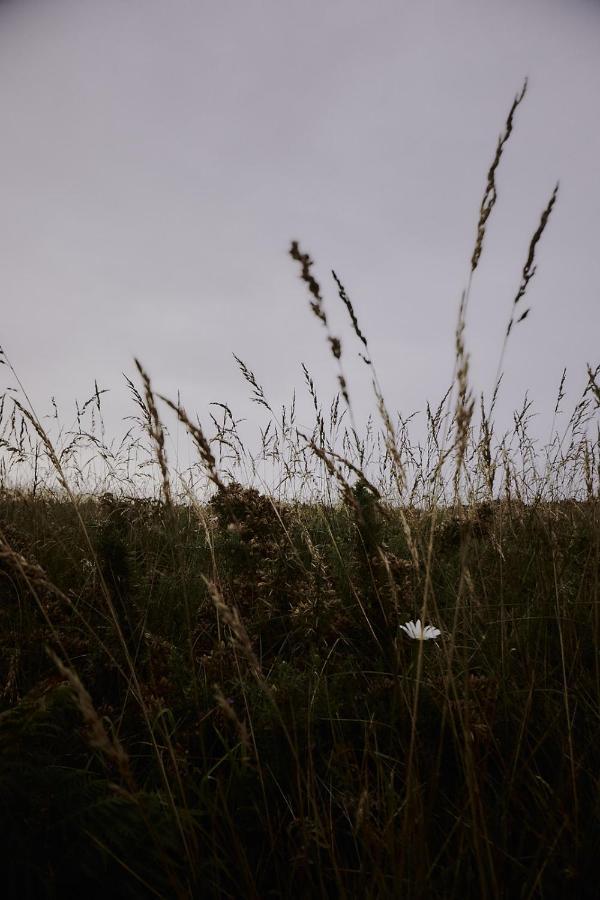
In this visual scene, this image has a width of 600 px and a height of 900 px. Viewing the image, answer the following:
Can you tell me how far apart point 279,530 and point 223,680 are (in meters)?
0.98

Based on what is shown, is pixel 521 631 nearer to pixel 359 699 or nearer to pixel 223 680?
pixel 359 699

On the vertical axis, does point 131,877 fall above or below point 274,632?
below

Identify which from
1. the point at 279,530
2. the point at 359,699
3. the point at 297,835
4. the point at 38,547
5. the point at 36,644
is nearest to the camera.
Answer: the point at 297,835

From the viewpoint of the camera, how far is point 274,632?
7.11 ft

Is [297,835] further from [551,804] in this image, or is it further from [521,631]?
[521,631]

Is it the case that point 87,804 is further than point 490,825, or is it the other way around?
point 490,825

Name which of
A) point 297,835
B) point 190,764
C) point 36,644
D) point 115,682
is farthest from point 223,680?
point 36,644

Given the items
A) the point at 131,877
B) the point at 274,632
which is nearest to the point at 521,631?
the point at 274,632

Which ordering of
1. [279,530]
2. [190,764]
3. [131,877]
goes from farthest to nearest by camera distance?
[279,530], [190,764], [131,877]

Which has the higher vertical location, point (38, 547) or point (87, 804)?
point (38, 547)

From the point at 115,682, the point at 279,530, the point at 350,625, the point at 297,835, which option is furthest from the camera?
the point at 279,530

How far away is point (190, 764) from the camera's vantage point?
1.41m

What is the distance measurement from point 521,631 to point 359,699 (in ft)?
2.29

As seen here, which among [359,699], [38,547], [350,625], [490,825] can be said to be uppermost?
[38,547]
